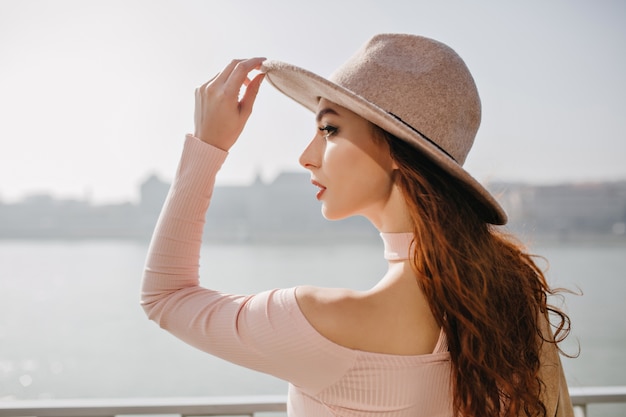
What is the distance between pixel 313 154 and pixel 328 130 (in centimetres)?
4

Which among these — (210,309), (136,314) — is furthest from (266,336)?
(136,314)

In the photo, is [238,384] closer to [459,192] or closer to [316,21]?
[316,21]

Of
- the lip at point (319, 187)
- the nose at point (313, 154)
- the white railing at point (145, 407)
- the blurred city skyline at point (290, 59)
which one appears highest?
the blurred city skyline at point (290, 59)

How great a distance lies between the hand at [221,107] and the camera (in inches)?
25.0

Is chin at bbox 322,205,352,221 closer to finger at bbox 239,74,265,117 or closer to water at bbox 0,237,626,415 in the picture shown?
finger at bbox 239,74,265,117

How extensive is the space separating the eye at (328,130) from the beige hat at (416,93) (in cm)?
4

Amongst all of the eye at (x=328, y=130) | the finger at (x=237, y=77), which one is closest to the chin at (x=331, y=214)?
the eye at (x=328, y=130)

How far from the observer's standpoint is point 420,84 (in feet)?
2.01

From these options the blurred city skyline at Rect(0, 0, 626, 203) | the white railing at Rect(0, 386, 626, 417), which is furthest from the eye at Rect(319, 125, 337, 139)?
the white railing at Rect(0, 386, 626, 417)

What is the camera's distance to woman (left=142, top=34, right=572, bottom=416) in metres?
0.56

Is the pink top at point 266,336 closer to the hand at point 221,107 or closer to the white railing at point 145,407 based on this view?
the hand at point 221,107

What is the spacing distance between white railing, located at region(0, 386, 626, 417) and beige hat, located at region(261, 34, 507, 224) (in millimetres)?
750

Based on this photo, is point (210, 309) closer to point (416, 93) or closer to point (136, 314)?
point (416, 93)

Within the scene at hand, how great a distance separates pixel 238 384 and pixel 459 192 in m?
3.88
